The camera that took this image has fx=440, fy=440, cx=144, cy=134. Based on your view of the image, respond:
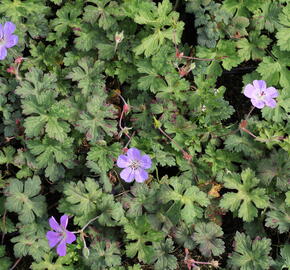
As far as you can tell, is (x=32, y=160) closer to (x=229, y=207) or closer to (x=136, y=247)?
(x=136, y=247)

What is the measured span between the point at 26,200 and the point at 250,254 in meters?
1.68

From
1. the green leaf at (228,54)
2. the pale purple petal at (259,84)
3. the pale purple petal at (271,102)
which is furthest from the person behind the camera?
the green leaf at (228,54)

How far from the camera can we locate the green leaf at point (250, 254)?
319 centimetres

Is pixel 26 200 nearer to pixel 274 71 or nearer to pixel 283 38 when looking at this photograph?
pixel 274 71

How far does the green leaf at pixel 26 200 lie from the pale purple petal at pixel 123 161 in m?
0.63

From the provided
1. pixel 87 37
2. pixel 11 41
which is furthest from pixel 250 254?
pixel 11 41

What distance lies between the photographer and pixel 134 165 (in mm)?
3072

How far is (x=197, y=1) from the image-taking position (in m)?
3.56

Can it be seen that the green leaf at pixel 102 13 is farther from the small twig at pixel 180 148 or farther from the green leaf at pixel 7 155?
the green leaf at pixel 7 155

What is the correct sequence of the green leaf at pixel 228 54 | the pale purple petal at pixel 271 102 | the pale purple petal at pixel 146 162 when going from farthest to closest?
the green leaf at pixel 228 54 < the pale purple petal at pixel 271 102 < the pale purple petal at pixel 146 162

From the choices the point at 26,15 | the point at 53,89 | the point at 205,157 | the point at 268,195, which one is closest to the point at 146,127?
the point at 205,157

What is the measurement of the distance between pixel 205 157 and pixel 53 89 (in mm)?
1315

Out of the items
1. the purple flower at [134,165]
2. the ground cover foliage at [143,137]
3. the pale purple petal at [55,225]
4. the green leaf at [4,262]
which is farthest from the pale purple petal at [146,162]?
the green leaf at [4,262]

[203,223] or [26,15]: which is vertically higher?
[26,15]
